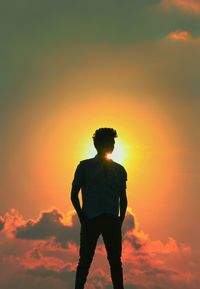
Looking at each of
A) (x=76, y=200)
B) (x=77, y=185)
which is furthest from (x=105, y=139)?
(x=76, y=200)

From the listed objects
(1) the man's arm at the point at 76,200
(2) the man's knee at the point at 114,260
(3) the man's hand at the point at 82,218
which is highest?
(1) the man's arm at the point at 76,200

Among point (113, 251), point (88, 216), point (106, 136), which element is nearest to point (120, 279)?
point (113, 251)

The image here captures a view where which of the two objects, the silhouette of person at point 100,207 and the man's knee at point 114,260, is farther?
the man's knee at point 114,260

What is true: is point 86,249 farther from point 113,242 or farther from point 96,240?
point 113,242

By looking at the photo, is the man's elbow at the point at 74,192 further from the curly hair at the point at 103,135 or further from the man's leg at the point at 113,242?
the curly hair at the point at 103,135

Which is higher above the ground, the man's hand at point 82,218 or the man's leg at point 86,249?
the man's hand at point 82,218

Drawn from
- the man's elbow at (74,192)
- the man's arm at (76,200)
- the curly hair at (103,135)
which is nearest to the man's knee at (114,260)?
the man's arm at (76,200)

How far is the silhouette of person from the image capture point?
10.9m

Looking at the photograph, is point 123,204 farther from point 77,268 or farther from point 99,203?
point 77,268

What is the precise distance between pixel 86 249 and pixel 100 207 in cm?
89

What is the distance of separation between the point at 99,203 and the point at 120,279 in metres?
1.71

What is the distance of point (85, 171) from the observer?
434 inches

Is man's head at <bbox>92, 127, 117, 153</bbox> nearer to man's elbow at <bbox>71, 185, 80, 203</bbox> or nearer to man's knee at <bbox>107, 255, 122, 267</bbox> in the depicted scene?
man's elbow at <bbox>71, 185, 80, 203</bbox>

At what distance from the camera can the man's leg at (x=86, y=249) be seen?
35.4 feet
